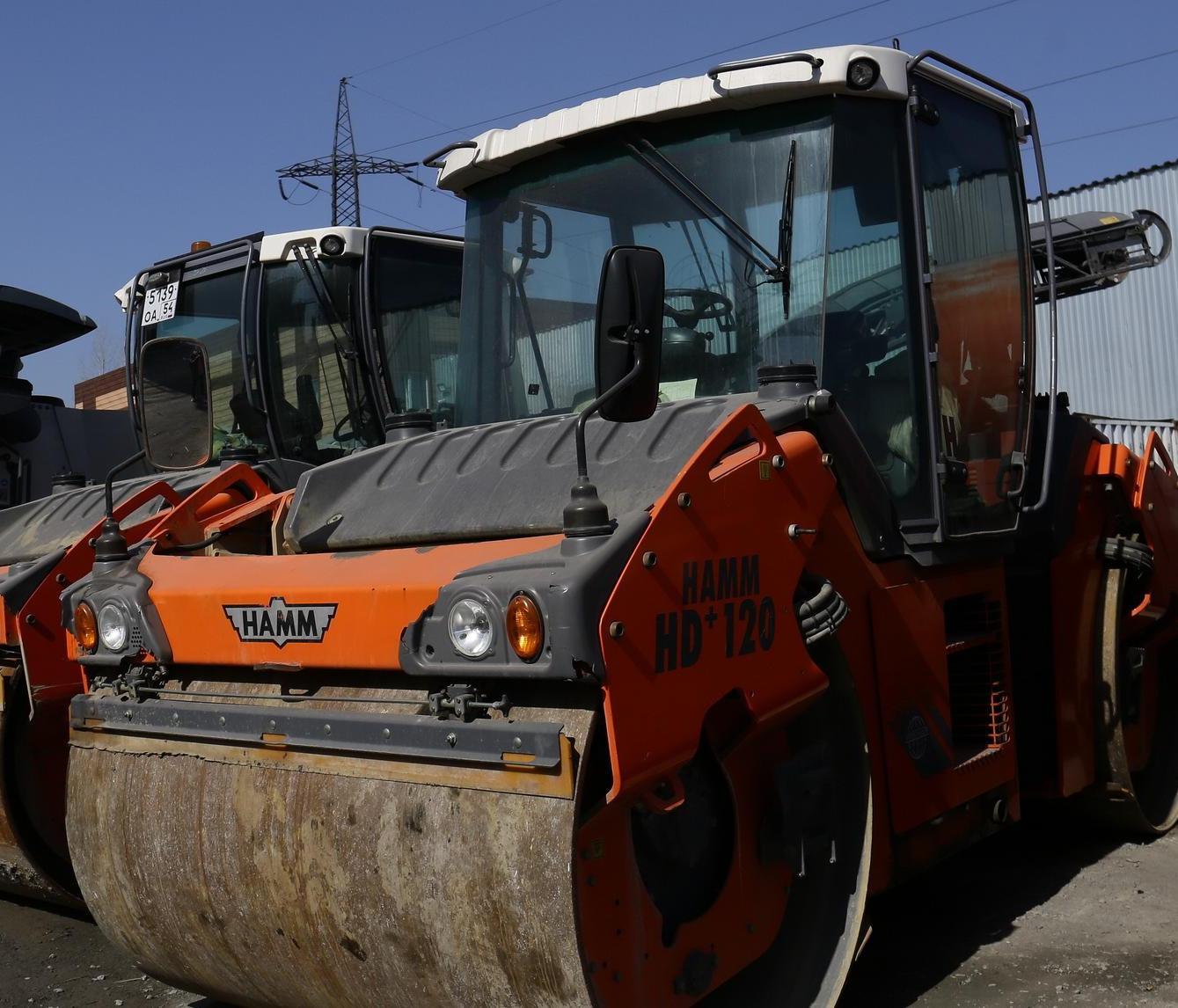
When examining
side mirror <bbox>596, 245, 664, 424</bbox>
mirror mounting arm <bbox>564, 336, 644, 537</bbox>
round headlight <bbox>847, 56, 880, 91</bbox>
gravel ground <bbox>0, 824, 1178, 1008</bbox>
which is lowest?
gravel ground <bbox>0, 824, 1178, 1008</bbox>

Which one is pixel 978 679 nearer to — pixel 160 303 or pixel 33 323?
pixel 160 303

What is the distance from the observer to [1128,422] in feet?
56.4

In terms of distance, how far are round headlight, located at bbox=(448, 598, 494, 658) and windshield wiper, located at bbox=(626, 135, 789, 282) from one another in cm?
161

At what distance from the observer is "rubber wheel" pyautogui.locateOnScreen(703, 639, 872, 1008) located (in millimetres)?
3521

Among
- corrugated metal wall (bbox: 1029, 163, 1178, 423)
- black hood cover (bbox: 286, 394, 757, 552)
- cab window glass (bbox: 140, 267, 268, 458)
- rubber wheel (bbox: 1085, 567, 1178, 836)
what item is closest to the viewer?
black hood cover (bbox: 286, 394, 757, 552)

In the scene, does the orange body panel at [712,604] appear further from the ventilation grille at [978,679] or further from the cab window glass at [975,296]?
the ventilation grille at [978,679]

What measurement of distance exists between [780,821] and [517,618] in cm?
100

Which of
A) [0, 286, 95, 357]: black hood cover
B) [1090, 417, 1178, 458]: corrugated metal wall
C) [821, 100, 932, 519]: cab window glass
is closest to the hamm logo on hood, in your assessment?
[821, 100, 932, 519]: cab window glass

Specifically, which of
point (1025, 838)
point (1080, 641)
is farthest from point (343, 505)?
point (1025, 838)

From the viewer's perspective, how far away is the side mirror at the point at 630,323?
2956 millimetres

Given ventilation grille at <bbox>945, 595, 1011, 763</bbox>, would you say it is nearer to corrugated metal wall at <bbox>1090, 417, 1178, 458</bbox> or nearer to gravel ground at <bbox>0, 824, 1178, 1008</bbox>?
gravel ground at <bbox>0, 824, 1178, 1008</bbox>

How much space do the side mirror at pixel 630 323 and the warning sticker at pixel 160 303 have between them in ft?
17.0

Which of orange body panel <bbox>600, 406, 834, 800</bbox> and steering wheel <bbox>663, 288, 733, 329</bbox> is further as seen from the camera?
steering wheel <bbox>663, 288, 733, 329</bbox>

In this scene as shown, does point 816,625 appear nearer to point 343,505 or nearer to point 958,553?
point 958,553
